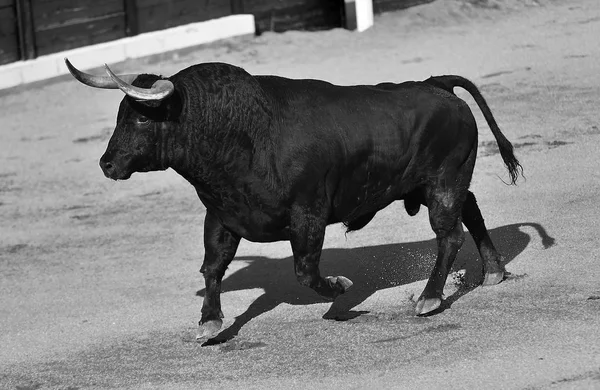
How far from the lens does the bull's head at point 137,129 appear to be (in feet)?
19.8

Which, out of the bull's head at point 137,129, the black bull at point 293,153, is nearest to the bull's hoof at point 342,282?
the black bull at point 293,153

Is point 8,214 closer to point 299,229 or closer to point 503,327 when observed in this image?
point 299,229

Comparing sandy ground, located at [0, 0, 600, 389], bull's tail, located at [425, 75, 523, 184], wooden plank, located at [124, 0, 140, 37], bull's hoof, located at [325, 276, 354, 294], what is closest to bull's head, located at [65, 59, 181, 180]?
sandy ground, located at [0, 0, 600, 389]

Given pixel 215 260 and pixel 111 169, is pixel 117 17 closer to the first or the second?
pixel 215 260

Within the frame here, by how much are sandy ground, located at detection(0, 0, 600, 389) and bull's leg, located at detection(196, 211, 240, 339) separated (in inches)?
6.9

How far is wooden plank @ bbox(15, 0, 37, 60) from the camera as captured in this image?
12781mm

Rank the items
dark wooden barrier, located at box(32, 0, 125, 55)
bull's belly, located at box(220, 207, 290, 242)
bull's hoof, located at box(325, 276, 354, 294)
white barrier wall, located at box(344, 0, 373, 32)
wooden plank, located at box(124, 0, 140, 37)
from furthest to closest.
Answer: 1. white barrier wall, located at box(344, 0, 373, 32)
2. wooden plank, located at box(124, 0, 140, 37)
3. dark wooden barrier, located at box(32, 0, 125, 55)
4. bull's hoof, located at box(325, 276, 354, 294)
5. bull's belly, located at box(220, 207, 290, 242)

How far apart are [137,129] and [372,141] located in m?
1.15

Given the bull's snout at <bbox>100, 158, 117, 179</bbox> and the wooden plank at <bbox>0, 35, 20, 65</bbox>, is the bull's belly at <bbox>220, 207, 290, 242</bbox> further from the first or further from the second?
the wooden plank at <bbox>0, 35, 20, 65</bbox>

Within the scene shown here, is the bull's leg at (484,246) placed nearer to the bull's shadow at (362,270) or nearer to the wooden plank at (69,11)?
the bull's shadow at (362,270)

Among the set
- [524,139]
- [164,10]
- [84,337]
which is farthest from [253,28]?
[84,337]

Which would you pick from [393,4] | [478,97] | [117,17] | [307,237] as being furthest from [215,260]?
[393,4]

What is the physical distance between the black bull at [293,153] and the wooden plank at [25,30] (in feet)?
22.2

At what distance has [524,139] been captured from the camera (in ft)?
32.5
